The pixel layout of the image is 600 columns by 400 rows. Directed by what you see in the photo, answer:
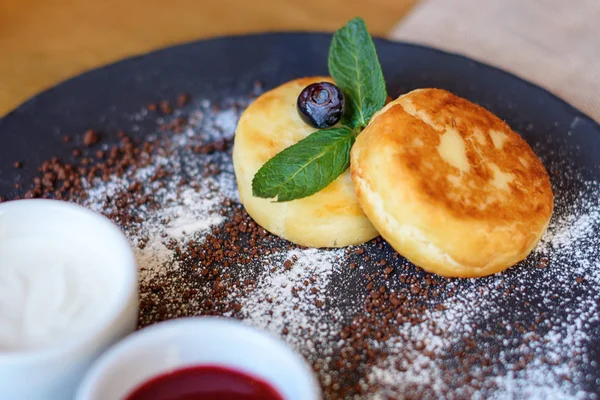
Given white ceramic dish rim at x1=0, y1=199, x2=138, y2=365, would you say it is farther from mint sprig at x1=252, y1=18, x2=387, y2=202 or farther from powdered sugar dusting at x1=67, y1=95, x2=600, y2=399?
mint sprig at x1=252, y1=18, x2=387, y2=202

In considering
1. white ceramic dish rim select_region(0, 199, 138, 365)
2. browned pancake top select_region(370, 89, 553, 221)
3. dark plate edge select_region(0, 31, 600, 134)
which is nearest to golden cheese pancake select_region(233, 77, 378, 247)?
browned pancake top select_region(370, 89, 553, 221)

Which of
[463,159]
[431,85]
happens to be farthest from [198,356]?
[431,85]

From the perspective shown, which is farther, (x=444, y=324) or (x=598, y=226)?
(x=598, y=226)

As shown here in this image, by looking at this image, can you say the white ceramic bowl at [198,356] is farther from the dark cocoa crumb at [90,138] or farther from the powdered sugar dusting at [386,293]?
the dark cocoa crumb at [90,138]

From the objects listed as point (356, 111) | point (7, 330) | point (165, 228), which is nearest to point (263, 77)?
point (356, 111)

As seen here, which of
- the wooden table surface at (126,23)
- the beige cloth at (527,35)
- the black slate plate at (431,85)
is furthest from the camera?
the wooden table surface at (126,23)

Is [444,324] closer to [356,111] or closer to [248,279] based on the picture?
[248,279]

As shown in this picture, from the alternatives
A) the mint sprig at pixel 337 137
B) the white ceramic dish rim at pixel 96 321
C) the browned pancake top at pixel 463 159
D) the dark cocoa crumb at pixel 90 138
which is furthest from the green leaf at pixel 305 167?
the dark cocoa crumb at pixel 90 138
